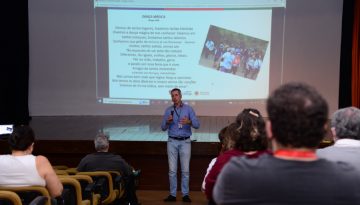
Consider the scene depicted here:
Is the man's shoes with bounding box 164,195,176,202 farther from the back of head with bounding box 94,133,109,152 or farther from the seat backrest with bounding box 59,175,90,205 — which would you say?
the seat backrest with bounding box 59,175,90,205

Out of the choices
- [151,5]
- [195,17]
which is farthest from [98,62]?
[195,17]

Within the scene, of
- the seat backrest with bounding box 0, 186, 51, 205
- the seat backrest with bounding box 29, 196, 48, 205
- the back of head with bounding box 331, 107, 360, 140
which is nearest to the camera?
the back of head with bounding box 331, 107, 360, 140

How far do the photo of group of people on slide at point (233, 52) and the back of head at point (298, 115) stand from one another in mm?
6199

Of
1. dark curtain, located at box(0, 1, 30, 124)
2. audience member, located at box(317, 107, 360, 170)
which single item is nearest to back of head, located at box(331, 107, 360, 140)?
audience member, located at box(317, 107, 360, 170)

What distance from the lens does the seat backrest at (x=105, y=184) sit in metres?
3.42

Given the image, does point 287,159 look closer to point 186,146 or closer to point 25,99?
point 186,146

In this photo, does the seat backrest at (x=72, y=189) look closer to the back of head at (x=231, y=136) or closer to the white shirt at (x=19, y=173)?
the white shirt at (x=19, y=173)

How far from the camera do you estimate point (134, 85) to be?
731 centimetres

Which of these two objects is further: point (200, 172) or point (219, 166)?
point (200, 172)

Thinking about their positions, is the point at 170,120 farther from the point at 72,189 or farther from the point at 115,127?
the point at 72,189

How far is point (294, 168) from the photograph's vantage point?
113 centimetres

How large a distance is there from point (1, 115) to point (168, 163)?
144 inches

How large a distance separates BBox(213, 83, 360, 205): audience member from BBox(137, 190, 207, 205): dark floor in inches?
155

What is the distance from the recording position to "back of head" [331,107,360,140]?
79.0 inches
